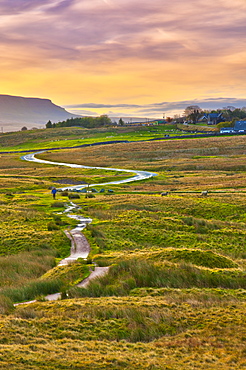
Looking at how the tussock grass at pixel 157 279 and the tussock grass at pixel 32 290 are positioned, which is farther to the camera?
the tussock grass at pixel 157 279

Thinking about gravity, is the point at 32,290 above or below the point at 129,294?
above

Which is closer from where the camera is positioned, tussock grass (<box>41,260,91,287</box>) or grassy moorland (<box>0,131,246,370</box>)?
grassy moorland (<box>0,131,246,370</box>)

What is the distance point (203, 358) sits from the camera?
10.1 metres

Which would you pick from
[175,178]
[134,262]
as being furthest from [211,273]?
[175,178]

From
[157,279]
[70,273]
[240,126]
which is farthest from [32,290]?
[240,126]

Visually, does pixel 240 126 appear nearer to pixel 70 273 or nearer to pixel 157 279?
pixel 157 279

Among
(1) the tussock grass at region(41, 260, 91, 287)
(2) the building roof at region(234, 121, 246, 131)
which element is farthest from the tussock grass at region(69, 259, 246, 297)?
(2) the building roof at region(234, 121, 246, 131)

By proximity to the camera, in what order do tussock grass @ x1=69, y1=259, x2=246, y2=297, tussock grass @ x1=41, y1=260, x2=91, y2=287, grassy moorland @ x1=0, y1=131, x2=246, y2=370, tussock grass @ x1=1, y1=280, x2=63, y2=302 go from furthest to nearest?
1. tussock grass @ x1=41, y1=260, x2=91, y2=287
2. tussock grass @ x1=69, y1=259, x2=246, y2=297
3. tussock grass @ x1=1, y1=280, x2=63, y2=302
4. grassy moorland @ x1=0, y1=131, x2=246, y2=370

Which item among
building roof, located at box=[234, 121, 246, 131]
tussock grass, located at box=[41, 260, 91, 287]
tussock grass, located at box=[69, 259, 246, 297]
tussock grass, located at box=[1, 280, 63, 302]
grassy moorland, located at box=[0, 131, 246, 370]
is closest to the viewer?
grassy moorland, located at box=[0, 131, 246, 370]

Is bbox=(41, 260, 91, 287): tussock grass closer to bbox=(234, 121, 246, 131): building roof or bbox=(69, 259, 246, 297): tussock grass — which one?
bbox=(69, 259, 246, 297): tussock grass

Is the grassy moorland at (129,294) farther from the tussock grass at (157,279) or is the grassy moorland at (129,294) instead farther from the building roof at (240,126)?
the building roof at (240,126)

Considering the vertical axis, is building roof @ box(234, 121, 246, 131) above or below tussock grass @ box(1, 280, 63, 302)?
above

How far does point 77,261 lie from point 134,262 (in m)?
3.16

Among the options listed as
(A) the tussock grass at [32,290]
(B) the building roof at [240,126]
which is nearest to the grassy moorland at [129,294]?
(A) the tussock grass at [32,290]
